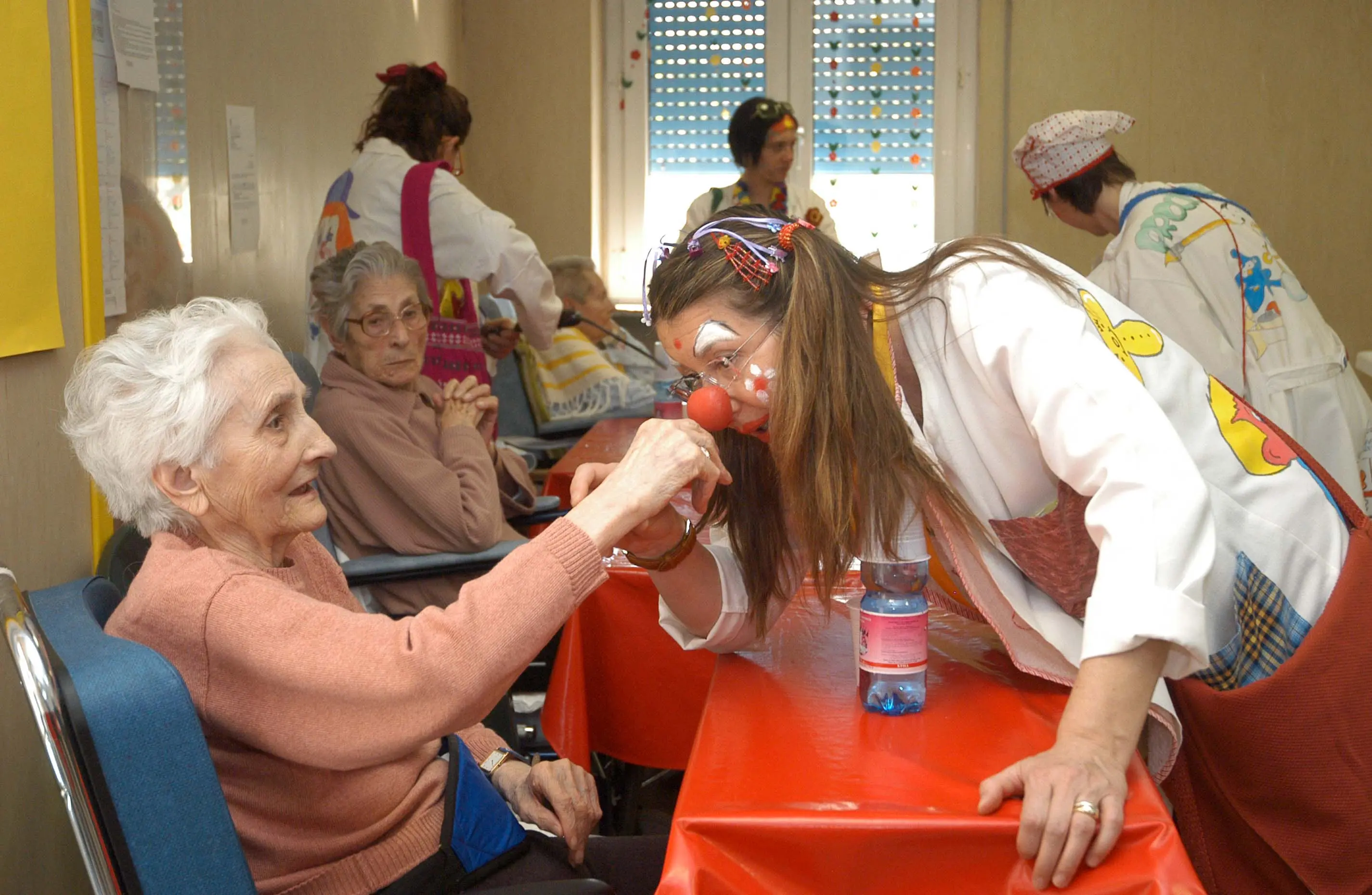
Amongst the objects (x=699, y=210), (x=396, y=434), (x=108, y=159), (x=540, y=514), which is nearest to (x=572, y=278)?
(x=699, y=210)

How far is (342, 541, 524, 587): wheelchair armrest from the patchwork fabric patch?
4.33 feet

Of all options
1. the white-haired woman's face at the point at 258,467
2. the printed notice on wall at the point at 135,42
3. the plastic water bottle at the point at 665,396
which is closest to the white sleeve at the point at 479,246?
the plastic water bottle at the point at 665,396

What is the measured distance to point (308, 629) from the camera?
1.15 meters

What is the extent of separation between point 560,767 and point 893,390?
0.67 m

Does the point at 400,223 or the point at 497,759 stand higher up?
the point at 400,223

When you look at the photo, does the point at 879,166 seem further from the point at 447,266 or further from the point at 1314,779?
the point at 1314,779

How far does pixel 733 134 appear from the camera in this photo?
4.71m

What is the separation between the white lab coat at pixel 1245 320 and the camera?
289 centimetres

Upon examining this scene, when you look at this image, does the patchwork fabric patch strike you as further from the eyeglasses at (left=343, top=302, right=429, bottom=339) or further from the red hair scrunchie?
the red hair scrunchie

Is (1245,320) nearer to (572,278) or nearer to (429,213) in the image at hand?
(429,213)

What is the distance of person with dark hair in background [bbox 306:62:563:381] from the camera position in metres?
3.18

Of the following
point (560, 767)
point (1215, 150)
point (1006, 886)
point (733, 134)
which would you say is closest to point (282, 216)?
point (733, 134)

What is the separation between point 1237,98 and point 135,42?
5.00 meters

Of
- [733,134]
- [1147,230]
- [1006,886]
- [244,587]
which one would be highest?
[733,134]
